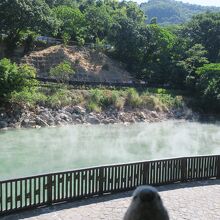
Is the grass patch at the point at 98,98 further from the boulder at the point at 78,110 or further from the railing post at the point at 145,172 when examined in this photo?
the railing post at the point at 145,172

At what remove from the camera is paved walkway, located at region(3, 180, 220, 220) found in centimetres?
747

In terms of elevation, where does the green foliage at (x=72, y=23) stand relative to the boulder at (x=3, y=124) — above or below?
above

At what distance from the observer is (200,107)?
115ft

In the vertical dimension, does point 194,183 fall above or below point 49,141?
above

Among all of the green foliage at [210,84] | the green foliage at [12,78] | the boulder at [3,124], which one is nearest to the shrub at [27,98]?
the green foliage at [12,78]

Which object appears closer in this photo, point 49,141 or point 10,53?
point 49,141

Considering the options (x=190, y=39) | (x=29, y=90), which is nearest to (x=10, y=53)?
(x=29, y=90)

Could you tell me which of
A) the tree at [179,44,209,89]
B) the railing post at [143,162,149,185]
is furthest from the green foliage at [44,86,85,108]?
the railing post at [143,162,149,185]

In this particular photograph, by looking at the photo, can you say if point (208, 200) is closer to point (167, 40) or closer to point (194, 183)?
point (194, 183)

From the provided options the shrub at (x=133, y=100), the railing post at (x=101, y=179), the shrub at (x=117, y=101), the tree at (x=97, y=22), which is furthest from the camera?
the tree at (x=97, y=22)

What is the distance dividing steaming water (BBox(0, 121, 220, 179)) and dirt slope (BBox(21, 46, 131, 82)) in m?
10.8

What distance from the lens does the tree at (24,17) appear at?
99.4ft

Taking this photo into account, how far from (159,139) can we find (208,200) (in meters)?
14.4

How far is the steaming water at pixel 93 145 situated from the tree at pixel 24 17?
11592mm
